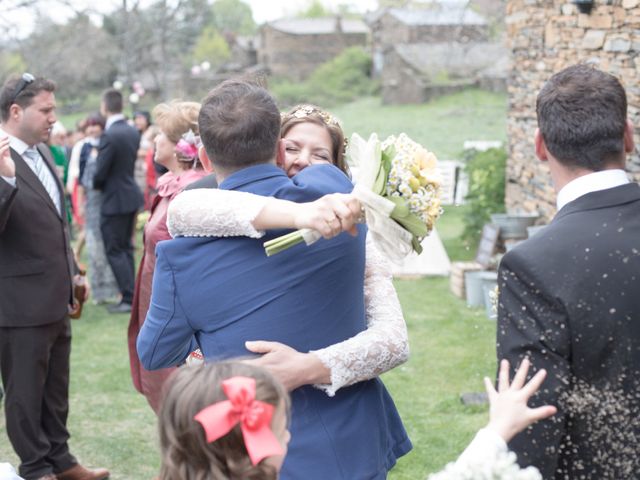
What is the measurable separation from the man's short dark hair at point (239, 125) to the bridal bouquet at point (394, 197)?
0.94ft

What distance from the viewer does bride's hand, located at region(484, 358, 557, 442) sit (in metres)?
2.30

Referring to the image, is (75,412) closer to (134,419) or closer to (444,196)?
(134,419)

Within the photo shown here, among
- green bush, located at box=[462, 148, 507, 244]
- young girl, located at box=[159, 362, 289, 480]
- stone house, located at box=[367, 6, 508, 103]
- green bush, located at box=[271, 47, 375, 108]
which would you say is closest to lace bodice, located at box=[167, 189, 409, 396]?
young girl, located at box=[159, 362, 289, 480]

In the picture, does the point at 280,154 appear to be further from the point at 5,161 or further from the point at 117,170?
the point at 117,170

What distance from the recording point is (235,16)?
432 feet

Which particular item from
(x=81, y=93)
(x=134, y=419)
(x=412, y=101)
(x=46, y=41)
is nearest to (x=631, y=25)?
(x=134, y=419)

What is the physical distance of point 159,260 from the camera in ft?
9.00

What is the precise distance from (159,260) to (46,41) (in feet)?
98.9

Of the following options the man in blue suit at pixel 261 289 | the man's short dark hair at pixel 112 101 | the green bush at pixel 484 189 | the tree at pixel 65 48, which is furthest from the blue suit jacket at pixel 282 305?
the tree at pixel 65 48

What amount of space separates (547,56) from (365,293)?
25.4 ft

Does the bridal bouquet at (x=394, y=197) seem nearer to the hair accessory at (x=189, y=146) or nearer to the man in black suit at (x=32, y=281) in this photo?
the hair accessory at (x=189, y=146)

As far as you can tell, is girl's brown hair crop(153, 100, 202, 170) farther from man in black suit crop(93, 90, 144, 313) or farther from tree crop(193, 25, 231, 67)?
tree crop(193, 25, 231, 67)

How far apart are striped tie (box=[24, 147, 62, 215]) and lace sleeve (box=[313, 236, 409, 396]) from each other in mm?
2845

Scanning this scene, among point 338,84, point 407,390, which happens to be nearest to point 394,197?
point 407,390
